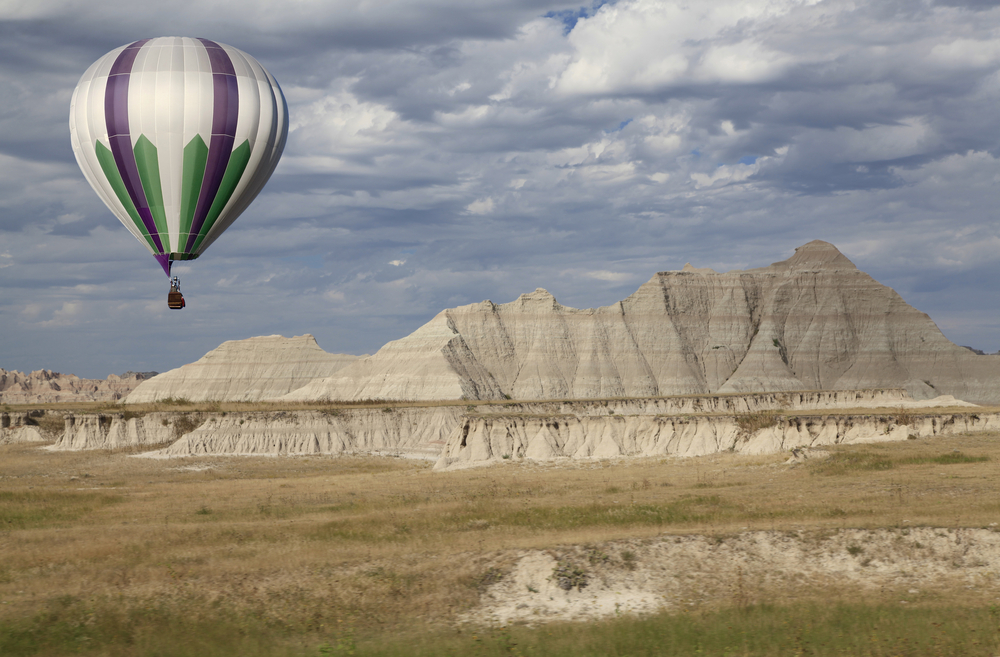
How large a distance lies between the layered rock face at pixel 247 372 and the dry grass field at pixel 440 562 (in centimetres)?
14556

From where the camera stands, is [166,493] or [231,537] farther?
[166,493]

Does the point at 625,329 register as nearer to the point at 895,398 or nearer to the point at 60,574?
the point at 895,398

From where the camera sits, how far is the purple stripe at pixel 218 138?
37688 millimetres

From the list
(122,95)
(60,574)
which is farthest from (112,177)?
(60,574)

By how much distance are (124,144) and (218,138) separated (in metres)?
3.83

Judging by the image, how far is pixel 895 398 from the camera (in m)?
83.8

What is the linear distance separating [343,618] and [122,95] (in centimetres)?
2990

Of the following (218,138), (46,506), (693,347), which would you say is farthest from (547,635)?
(693,347)

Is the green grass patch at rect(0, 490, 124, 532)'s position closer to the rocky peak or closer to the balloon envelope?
the balloon envelope

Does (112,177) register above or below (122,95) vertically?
below

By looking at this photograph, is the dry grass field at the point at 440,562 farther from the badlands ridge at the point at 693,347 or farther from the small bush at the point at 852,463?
the badlands ridge at the point at 693,347

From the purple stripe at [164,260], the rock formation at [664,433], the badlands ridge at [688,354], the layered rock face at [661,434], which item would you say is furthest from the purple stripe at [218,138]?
the badlands ridge at [688,354]

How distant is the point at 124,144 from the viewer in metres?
37.0

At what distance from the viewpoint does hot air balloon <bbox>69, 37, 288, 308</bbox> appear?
122ft
